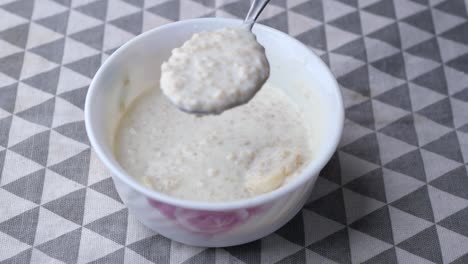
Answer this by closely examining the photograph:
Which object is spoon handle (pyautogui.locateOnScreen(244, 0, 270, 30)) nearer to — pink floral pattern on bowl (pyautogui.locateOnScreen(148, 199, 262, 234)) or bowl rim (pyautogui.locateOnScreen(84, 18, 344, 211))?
bowl rim (pyautogui.locateOnScreen(84, 18, 344, 211))

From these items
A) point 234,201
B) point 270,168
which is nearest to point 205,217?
point 234,201

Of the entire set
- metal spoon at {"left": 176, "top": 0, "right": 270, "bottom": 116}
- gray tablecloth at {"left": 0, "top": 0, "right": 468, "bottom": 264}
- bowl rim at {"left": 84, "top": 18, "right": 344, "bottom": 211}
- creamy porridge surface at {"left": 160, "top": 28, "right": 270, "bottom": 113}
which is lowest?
gray tablecloth at {"left": 0, "top": 0, "right": 468, "bottom": 264}

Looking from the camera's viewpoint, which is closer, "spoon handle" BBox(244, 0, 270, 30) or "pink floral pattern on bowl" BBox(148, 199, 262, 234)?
"pink floral pattern on bowl" BBox(148, 199, 262, 234)

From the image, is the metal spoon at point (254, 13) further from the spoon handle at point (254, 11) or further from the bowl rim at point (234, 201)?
the bowl rim at point (234, 201)

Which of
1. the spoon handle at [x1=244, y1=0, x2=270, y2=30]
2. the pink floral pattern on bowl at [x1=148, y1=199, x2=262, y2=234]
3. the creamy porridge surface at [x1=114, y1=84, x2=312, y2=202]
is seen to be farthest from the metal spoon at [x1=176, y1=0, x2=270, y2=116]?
the pink floral pattern on bowl at [x1=148, y1=199, x2=262, y2=234]

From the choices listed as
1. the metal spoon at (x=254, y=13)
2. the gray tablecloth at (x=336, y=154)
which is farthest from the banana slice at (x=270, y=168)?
the metal spoon at (x=254, y=13)

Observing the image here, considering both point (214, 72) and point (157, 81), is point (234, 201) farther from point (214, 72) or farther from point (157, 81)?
point (157, 81)

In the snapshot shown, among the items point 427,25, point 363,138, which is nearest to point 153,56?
point 363,138
